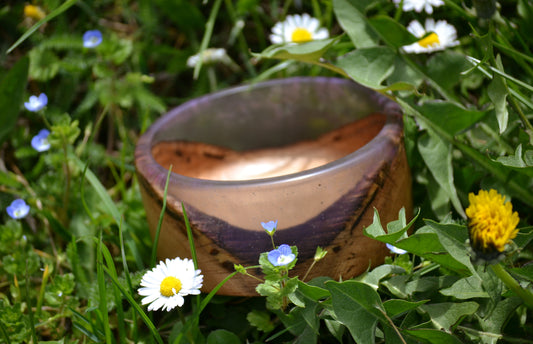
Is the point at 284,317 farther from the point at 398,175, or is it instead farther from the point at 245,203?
the point at 398,175

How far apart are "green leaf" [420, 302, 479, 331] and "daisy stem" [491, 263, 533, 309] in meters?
0.06

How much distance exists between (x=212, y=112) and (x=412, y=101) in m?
0.41

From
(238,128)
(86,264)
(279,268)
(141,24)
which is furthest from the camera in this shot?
(141,24)

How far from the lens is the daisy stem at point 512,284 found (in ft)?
2.07

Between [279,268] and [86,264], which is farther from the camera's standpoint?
[86,264]

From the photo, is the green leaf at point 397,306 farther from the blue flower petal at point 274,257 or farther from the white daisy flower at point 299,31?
the white daisy flower at point 299,31

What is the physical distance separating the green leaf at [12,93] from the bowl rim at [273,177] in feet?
1.16

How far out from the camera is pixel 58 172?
1.20m

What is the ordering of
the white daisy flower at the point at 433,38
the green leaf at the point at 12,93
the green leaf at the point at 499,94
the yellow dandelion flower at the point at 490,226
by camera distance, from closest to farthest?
the yellow dandelion flower at the point at 490,226, the green leaf at the point at 499,94, the white daisy flower at the point at 433,38, the green leaf at the point at 12,93

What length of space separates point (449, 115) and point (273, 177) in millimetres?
302

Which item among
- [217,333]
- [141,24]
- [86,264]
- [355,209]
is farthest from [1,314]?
[141,24]

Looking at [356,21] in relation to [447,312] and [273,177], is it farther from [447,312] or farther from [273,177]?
[447,312]

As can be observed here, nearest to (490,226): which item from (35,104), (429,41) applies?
(429,41)

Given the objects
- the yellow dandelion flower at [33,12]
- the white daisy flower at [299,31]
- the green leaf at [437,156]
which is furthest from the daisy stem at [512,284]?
the yellow dandelion flower at [33,12]
